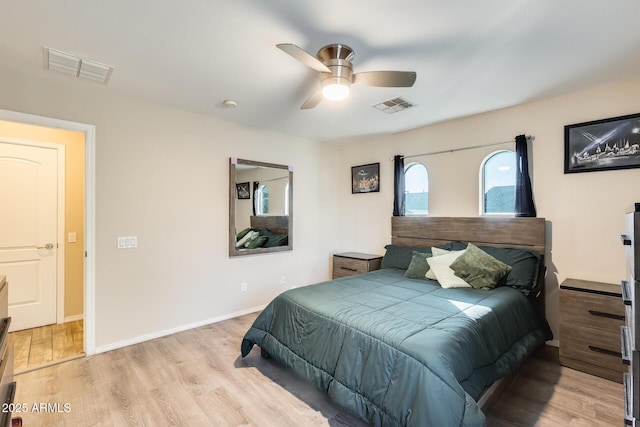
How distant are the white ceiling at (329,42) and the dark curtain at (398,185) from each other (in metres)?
1.27

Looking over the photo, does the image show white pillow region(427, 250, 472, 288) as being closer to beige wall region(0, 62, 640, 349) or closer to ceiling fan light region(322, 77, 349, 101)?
beige wall region(0, 62, 640, 349)

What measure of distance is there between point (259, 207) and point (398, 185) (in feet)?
6.55

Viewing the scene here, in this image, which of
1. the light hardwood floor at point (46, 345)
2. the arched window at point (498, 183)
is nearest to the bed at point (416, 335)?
the arched window at point (498, 183)

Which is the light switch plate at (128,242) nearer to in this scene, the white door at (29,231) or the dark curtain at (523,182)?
the white door at (29,231)

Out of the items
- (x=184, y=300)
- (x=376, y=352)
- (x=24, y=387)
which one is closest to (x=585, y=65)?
(x=376, y=352)

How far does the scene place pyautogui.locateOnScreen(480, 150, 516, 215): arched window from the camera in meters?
3.39

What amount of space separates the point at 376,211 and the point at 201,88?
2984 millimetres

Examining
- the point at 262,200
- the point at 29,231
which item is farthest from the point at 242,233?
the point at 29,231

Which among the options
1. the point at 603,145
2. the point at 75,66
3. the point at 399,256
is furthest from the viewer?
the point at 399,256

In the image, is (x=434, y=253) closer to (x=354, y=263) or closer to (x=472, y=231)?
(x=472, y=231)

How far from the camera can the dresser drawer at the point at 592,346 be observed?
238 centimetres

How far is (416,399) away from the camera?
157 cm

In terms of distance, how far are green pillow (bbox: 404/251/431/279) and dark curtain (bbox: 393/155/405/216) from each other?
994 mm

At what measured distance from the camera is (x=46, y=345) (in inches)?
120
